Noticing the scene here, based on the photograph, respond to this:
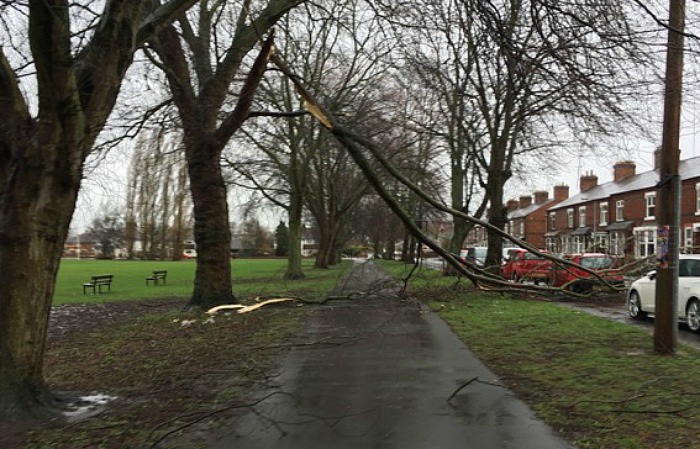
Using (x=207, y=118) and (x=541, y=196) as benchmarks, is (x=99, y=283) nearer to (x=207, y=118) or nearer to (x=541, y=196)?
(x=207, y=118)

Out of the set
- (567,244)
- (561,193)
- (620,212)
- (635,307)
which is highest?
(561,193)

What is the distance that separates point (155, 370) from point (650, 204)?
1626 inches

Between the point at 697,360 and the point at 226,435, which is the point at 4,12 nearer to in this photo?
the point at 226,435

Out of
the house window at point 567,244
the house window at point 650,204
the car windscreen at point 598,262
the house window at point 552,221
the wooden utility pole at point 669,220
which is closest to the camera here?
the wooden utility pole at point 669,220

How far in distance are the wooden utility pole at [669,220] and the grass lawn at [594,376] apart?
1.59ft

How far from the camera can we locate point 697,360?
A: 8047 mm

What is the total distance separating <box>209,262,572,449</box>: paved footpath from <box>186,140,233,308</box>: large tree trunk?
4.97 metres

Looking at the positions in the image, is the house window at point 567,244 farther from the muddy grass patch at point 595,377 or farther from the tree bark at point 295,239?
the muddy grass patch at point 595,377

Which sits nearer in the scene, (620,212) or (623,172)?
(620,212)

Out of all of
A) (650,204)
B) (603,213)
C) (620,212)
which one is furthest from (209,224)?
(603,213)

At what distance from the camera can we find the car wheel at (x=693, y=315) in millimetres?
11750

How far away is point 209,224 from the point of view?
14.5m

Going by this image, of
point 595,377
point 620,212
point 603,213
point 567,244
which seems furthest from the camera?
point 567,244

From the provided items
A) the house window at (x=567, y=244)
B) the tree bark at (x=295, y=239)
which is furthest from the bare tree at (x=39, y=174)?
the house window at (x=567, y=244)
